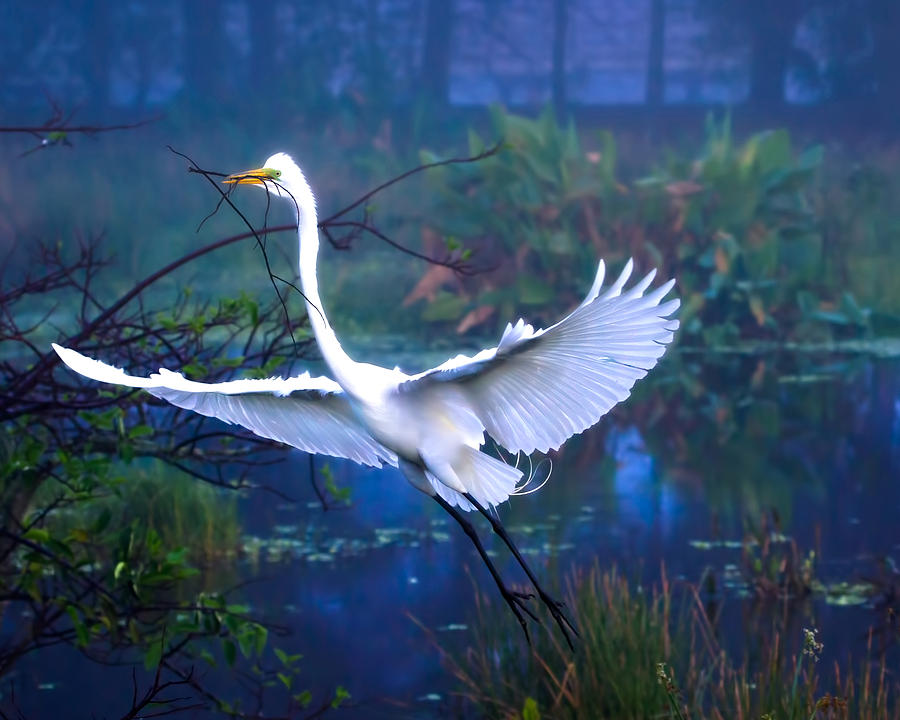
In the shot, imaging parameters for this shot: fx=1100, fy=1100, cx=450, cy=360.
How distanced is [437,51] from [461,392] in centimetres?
631

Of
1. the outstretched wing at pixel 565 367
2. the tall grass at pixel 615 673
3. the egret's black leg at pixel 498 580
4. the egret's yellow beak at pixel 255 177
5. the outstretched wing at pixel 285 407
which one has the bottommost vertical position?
the tall grass at pixel 615 673

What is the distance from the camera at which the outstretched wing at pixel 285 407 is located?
3.99 ft

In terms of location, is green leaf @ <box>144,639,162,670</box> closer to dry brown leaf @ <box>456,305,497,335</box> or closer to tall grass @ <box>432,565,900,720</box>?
tall grass @ <box>432,565,900,720</box>

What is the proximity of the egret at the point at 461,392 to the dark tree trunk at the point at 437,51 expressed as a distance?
5.99m

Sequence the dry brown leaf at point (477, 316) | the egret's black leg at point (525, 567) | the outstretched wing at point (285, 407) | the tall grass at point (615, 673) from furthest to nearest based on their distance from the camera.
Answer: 1. the dry brown leaf at point (477, 316)
2. the tall grass at point (615, 673)
3. the outstretched wing at point (285, 407)
4. the egret's black leg at point (525, 567)

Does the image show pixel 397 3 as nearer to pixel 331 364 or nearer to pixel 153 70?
pixel 153 70

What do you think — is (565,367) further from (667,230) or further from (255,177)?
(667,230)

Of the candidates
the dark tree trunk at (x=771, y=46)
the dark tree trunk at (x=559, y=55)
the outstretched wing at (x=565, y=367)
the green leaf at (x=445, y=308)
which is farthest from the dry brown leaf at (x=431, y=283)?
the outstretched wing at (x=565, y=367)

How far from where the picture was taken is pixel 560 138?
634 cm

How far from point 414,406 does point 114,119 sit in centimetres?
627

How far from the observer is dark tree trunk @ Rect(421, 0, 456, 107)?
7.06 metres

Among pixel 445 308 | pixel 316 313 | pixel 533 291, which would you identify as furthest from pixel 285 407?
pixel 445 308

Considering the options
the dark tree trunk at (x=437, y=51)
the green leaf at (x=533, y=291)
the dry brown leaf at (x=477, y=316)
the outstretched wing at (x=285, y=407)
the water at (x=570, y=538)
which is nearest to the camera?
the outstretched wing at (x=285, y=407)

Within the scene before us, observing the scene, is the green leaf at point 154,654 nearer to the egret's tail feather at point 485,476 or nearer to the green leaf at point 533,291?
the egret's tail feather at point 485,476
